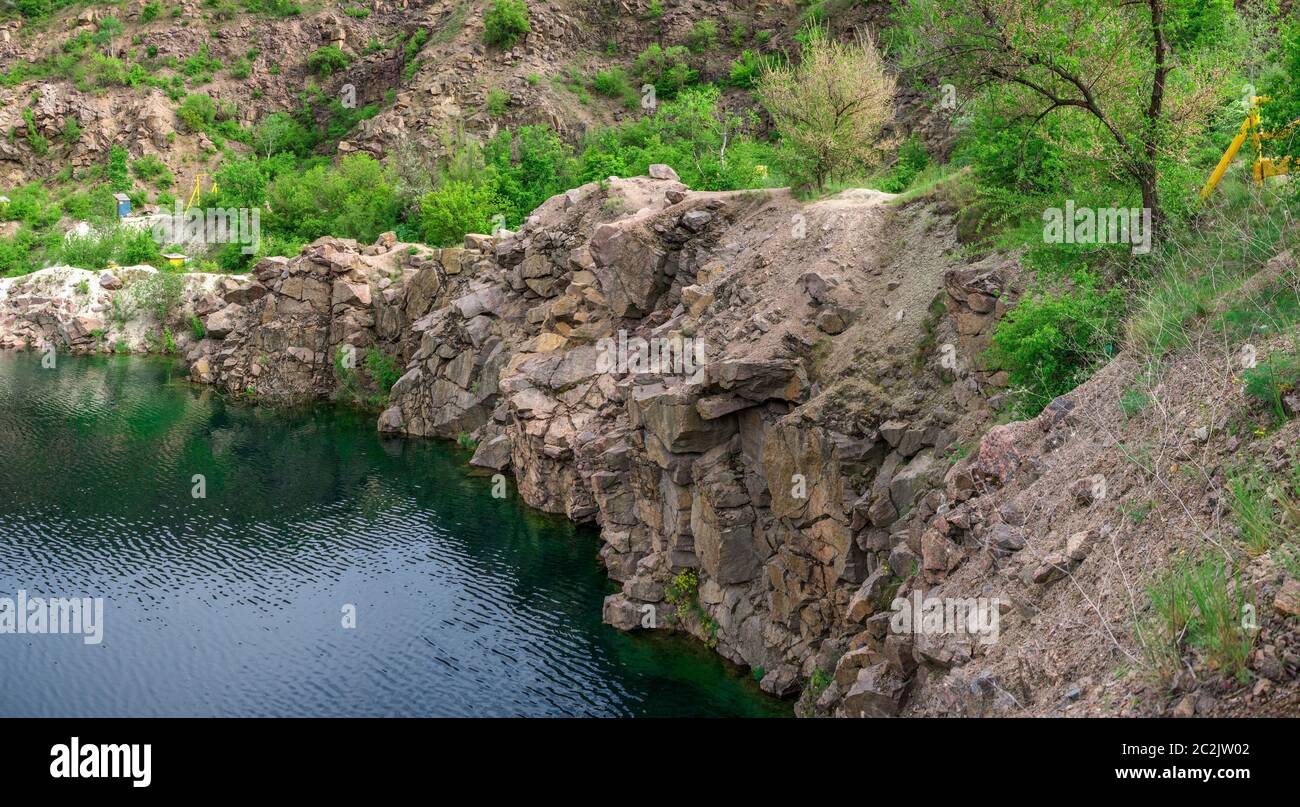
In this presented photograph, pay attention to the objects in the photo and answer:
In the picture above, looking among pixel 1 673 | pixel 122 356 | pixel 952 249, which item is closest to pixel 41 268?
pixel 122 356

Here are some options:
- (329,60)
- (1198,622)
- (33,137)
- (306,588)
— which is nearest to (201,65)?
(329,60)

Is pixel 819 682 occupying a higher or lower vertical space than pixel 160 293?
lower

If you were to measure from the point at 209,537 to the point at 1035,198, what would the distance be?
79.9 feet

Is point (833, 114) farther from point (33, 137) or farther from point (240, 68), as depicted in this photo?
point (33, 137)

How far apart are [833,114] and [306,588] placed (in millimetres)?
20585

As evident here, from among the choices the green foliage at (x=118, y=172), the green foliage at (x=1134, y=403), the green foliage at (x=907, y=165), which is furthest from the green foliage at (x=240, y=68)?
the green foliage at (x=1134, y=403)

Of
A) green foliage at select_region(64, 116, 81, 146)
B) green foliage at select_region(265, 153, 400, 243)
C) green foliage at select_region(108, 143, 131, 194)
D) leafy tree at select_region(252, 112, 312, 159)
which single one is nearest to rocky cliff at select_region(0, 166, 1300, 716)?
green foliage at select_region(265, 153, 400, 243)

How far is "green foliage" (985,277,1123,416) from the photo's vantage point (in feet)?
54.3

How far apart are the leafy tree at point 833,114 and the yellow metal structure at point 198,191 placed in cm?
5486

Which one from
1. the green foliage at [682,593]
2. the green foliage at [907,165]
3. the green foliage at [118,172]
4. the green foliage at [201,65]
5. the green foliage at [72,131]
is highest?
the green foliage at [201,65]

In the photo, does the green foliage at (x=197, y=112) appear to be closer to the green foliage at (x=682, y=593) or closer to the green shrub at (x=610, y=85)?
the green shrub at (x=610, y=85)

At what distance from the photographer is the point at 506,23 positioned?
226 feet

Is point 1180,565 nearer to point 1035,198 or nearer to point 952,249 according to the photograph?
point 1035,198

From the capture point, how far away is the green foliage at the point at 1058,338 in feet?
54.3
